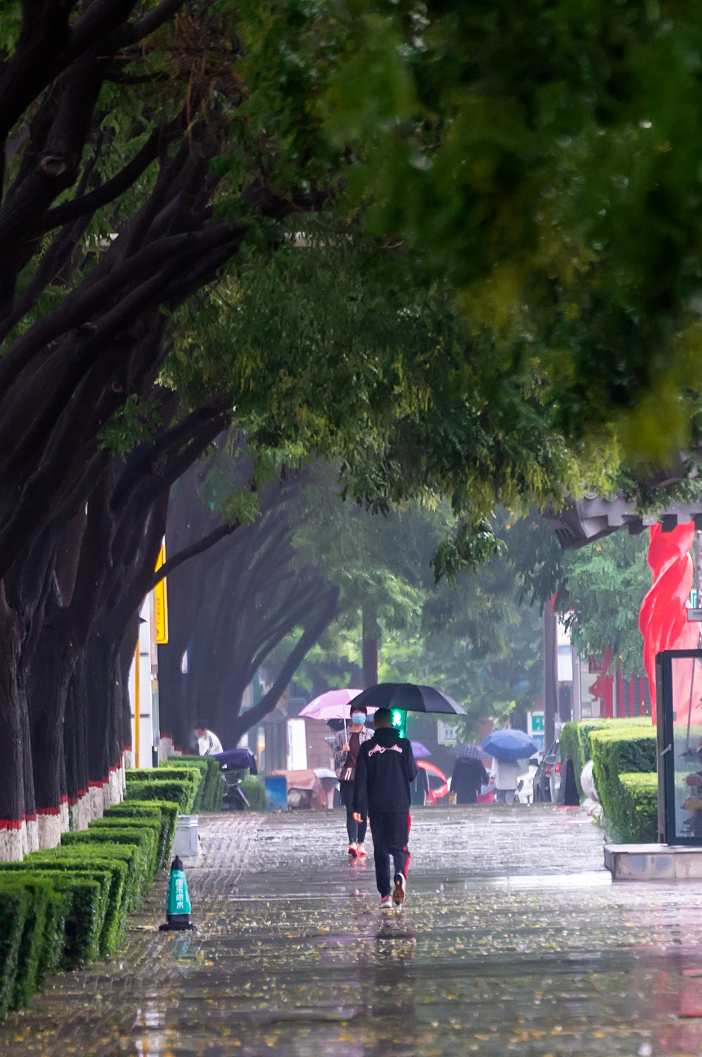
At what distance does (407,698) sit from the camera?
26594 mm

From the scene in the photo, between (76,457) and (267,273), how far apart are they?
219cm

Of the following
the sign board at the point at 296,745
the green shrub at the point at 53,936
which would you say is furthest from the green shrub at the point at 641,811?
the sign board at the point at 296,745

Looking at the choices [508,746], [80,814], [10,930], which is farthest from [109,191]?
[508,746]

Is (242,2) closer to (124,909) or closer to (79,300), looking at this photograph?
(79,300)

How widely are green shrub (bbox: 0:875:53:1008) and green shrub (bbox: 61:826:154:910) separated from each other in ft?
14.0

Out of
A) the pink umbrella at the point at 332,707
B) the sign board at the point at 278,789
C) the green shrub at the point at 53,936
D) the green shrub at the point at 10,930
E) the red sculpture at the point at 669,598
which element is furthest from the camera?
the sign board at the point at 278,789

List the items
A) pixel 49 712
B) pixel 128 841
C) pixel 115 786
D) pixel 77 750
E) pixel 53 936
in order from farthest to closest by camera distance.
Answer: pixel 115 786 < pixel 77 750 < pixel 128 841 < pixel 49 712 < pixel 53 936

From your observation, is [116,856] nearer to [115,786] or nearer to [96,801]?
[96,801]

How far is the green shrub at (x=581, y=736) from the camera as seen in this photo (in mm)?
29953

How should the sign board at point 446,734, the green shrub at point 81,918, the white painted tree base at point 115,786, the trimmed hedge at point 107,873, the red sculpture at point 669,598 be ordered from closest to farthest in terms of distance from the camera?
the green shrub at point 81,918 < the trimmed hedge at point 107,873 < the white painted tree base at point 115,786 < the red sculpture at point 669,598 < the sign board at point 446,734

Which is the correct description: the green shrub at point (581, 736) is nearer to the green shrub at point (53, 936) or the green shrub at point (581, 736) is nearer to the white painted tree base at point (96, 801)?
the white painted tree base at point (96, 801)

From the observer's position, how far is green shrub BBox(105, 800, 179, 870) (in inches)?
757

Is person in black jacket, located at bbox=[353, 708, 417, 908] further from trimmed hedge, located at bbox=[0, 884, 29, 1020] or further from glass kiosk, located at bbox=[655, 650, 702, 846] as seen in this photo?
trimmed hedge, located at bbox=[0, 884, 29, 1020]

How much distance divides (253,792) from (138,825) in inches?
869
